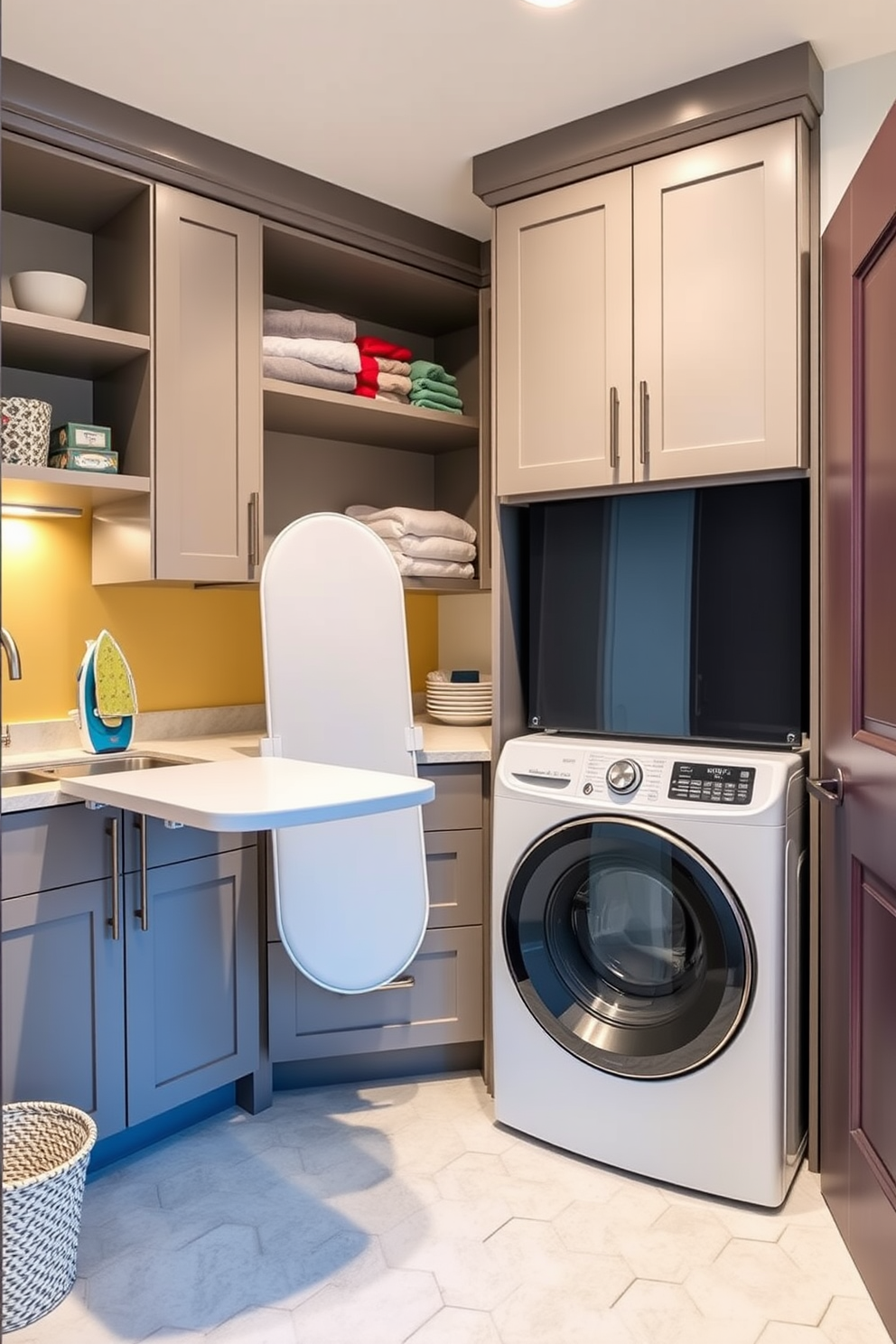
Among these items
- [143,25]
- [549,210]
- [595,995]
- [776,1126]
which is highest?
[143,25]

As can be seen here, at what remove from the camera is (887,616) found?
1753 millimetres

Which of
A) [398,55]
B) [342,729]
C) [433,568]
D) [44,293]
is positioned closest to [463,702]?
[433,568]

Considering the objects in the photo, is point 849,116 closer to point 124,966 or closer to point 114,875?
point 114,875

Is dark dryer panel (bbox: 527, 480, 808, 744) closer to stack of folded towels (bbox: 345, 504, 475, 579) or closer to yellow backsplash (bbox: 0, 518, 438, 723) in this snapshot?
stack of folded towels (bbox: 345, 504, 475, 579)

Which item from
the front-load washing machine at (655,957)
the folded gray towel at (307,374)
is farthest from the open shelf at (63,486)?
the front-load washing machine at (655,957)

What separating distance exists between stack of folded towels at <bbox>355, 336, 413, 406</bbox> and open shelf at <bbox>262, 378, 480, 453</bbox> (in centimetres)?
6

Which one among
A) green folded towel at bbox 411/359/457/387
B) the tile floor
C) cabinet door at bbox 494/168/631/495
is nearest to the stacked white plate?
cabinet door at bbox 494/168/631/495

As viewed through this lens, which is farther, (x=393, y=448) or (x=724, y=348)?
(x=393, y=448)

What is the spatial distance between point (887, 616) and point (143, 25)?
6.01 feet

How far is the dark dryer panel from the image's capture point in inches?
90.8

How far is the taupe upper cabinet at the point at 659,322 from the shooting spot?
2.20 m

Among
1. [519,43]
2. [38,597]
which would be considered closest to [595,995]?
[38,597]

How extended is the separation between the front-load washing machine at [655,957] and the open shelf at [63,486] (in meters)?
1.12

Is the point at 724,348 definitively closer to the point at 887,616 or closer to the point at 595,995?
the point at 887,616
